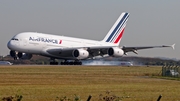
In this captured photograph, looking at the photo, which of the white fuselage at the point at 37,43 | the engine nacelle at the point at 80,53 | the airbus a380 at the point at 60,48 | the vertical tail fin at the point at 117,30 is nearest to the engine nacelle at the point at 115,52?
the airbus a380 at the point at 60,48

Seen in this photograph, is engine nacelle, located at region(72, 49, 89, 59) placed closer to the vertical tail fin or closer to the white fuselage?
the white fuselage

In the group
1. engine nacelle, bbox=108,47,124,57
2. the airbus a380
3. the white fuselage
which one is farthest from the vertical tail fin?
the white fuselage

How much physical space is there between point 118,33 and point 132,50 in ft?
35.3

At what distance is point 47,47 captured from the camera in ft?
266

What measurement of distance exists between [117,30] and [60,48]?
18.8 m

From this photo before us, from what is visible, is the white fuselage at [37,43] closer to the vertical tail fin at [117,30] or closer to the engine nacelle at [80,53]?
the engine nacelle at [80,53]

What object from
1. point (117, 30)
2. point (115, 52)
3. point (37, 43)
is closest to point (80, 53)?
point (115, 52)

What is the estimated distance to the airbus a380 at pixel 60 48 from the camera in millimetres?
78250

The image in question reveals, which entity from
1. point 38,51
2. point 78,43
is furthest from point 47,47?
point 78,43

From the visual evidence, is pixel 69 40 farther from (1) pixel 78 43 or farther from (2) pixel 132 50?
(2) pixel 132 50

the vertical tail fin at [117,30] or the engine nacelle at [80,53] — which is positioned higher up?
the vertical tail fin at [117,30]

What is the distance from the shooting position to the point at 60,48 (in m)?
82.9

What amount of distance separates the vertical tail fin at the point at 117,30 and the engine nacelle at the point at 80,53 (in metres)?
12.5

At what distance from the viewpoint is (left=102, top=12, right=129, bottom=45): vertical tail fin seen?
9631 centimetres
